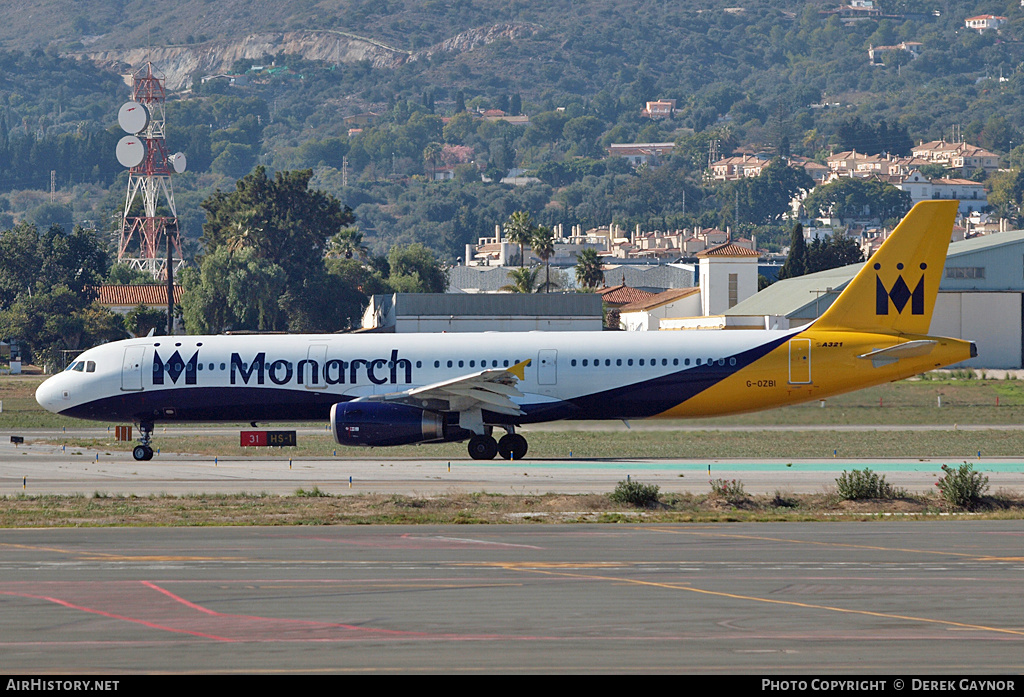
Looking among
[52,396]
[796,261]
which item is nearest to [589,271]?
[796,261]

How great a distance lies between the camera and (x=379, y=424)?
35375 millimetres

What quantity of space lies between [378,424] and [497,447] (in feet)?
12.3

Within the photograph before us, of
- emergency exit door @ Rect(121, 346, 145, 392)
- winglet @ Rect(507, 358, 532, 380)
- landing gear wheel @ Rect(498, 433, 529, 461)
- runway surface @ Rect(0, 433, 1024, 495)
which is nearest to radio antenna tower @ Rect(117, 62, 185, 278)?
emergency exit door @ Rect(121, 346, 145, 392)

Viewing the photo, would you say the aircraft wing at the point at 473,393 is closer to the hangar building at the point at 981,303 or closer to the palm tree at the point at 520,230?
the hangar building at the point at 981,303

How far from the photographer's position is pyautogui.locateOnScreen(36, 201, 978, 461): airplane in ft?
118

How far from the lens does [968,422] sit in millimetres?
48031

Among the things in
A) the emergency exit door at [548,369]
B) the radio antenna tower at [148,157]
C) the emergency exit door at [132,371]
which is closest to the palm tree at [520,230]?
the radio antenna tower at [148,157]

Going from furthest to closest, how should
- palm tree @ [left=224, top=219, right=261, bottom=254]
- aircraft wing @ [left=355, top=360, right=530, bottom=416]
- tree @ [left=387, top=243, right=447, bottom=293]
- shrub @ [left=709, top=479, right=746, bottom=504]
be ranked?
tree @ [left=387, top=243, right=447, bottom=293] < palm tree @ [left=224, top=219, right=261, bottom=254] < aircraft wing @ [left=355, top=360, right=530, bottom=416] < shrub @ [left=709, top=479, right=746, bottom=504]

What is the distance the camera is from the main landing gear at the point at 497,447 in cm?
3688

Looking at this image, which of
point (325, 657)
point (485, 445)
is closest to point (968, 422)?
point (485, 445)

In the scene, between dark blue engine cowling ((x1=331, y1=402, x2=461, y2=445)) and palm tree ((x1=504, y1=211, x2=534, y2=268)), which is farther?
palm tree ((x1=504, y1=211, x2=534, y2=268))

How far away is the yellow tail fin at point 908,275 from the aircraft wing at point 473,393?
912 cm

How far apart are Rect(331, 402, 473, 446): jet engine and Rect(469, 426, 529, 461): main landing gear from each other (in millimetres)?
1626

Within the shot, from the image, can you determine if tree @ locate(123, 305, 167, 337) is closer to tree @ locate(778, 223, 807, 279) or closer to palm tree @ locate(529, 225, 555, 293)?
palm tree @ locate(529, 225, 555, 293)
